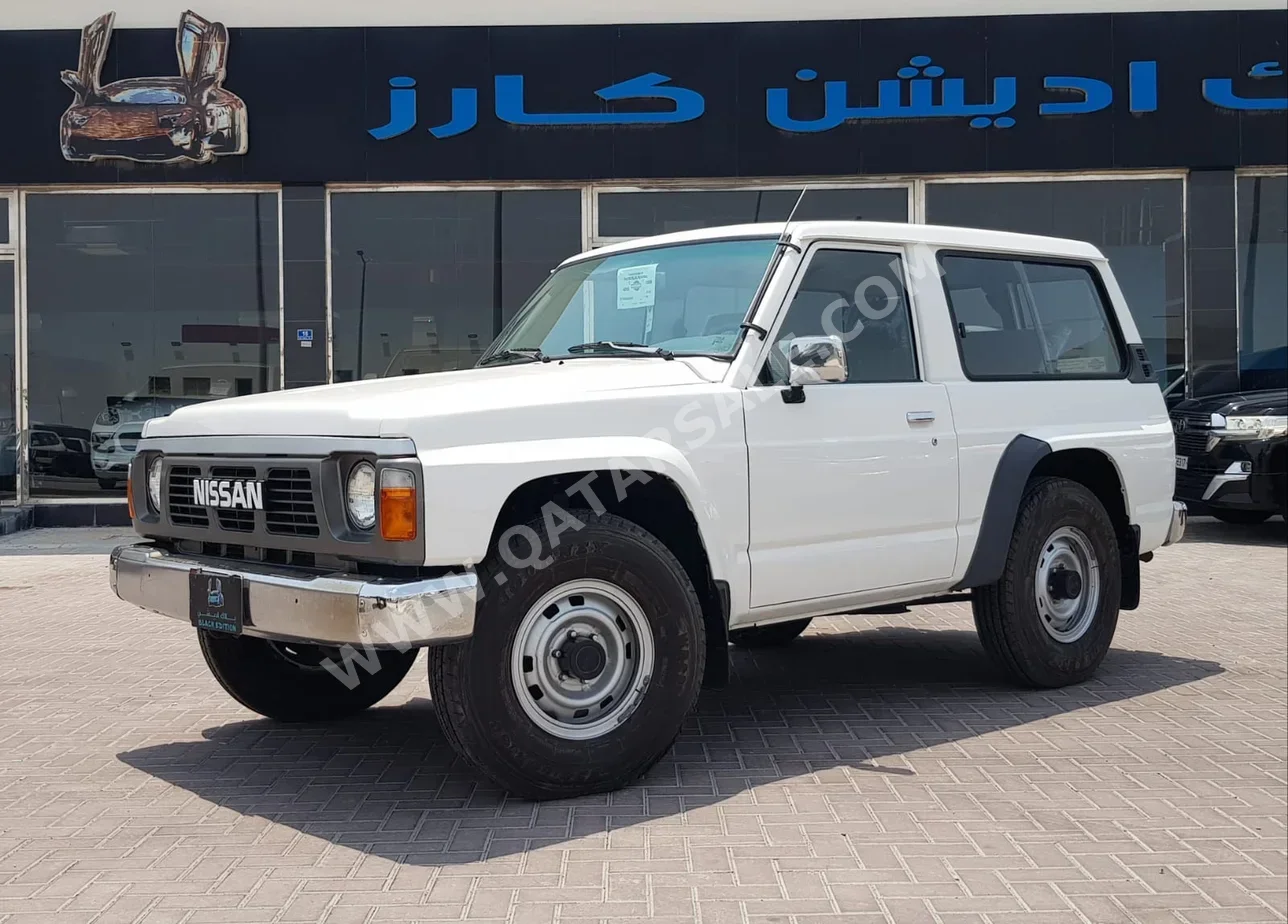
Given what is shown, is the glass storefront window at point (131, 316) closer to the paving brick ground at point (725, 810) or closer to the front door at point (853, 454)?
the paving brick ground at point (725, 810)

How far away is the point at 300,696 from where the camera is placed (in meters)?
5.39

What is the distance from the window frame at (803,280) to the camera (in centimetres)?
479

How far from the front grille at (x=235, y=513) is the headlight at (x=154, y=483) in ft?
1.62

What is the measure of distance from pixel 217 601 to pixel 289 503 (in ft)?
1.45

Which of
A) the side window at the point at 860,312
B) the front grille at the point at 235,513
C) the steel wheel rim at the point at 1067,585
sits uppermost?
the side window at the point at 860,312

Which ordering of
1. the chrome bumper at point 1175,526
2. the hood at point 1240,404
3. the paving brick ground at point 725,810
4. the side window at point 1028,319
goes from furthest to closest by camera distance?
the hood at point 1240,404 < the chrome bumper at point 1175,526 < the side window at point 1028,319 < the paving brick ground at point 725,810

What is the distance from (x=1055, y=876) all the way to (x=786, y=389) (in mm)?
1956

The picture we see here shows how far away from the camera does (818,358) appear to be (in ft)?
15.3

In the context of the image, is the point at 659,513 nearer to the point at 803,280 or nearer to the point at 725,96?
the point at 803,280

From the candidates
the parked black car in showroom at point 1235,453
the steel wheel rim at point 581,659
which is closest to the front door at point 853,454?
the steel wheel rim at point 581,659

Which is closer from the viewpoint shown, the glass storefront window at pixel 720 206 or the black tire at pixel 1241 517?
the black tire at pixel 1241 517

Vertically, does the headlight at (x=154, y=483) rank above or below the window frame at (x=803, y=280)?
below

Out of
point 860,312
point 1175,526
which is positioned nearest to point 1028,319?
point 860,312

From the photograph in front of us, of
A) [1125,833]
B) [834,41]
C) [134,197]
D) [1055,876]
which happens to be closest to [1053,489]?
[1125,833]
